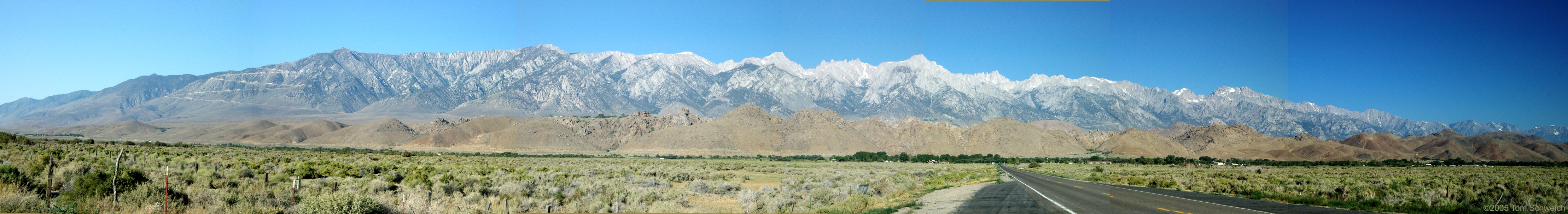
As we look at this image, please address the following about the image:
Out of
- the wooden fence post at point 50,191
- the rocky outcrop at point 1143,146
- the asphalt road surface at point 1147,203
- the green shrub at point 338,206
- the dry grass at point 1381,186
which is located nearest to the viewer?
the green shrub at point 338,206

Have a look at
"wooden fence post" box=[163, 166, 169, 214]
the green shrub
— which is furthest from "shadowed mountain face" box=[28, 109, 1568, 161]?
the green shrub

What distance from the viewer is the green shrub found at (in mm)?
11117

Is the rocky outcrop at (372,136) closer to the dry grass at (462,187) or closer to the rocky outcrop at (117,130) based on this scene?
the rocky outcrop at (117,130)

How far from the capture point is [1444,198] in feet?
52.9

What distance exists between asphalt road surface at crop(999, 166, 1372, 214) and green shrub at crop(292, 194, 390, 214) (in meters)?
12.5

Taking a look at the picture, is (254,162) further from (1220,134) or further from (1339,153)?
(1220,134)

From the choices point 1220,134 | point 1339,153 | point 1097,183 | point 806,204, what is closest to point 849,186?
point 806,204

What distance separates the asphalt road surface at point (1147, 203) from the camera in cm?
1377

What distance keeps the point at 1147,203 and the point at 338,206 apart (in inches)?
644

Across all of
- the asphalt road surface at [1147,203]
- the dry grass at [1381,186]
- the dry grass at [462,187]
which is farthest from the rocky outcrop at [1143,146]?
the asphalt road surface at [1147,203]

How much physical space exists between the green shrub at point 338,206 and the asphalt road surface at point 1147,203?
12.5 meters

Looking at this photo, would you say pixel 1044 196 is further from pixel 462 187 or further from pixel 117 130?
pixel 117 130

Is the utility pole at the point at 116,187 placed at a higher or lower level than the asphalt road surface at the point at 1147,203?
higher

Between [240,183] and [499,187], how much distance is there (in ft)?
20.6
